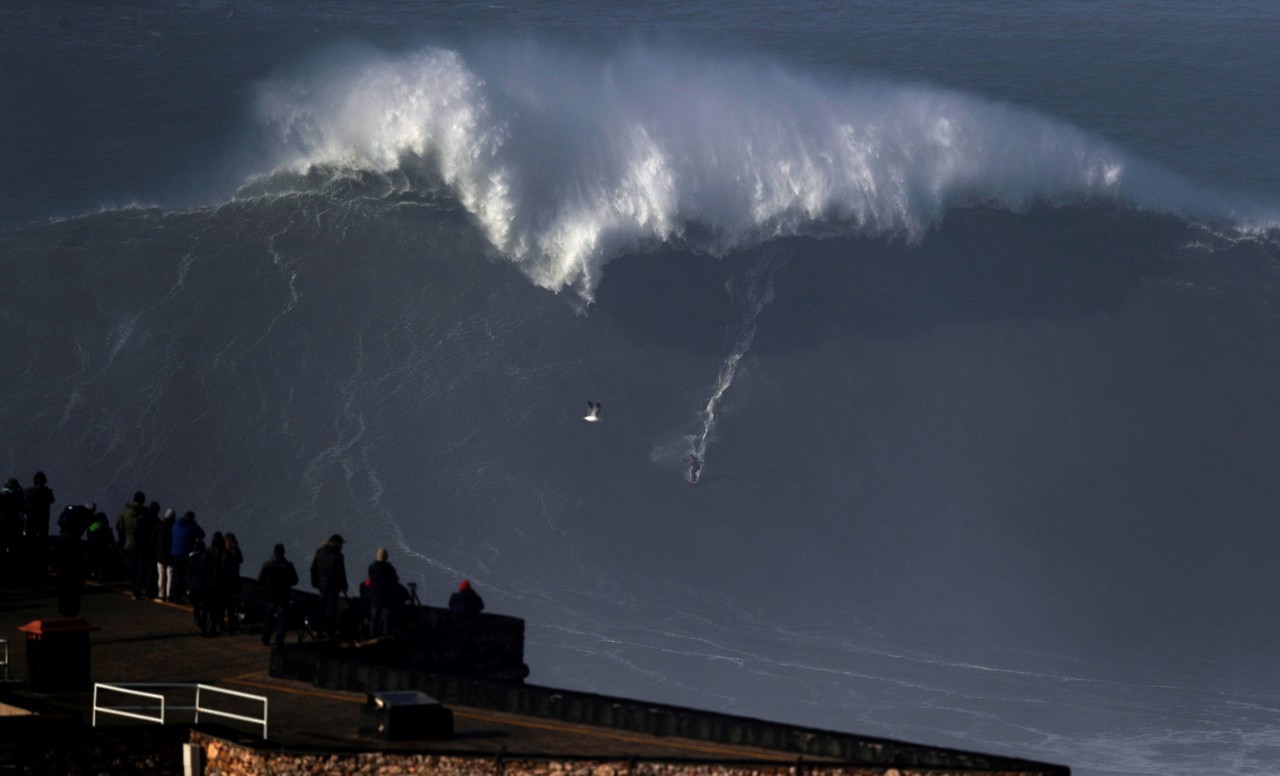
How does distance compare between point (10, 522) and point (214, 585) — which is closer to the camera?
point (214, 585)

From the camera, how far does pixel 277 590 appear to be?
71.1 ft

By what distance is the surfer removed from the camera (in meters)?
37.6

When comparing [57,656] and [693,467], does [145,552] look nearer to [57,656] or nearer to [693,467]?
[57,656]

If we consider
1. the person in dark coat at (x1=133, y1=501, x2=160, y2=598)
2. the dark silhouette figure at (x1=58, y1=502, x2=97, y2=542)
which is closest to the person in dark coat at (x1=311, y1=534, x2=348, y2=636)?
the person in dark coat at (x1=133, y1=501, x2=160, y2=598)

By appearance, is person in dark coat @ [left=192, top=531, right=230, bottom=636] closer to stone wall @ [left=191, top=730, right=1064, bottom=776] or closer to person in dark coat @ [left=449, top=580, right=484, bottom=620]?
person in dark coat @ [left=449, top=580, right=484, bottom=620]

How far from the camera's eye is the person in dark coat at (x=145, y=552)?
79.2 feet

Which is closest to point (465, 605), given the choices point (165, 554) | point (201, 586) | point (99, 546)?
point (201, 586)

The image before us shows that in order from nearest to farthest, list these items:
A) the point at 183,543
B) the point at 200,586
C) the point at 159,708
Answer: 1. the point at 159,708
2. the point at 200,586
3. the point at 183,543

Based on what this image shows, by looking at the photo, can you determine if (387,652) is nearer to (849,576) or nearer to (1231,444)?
(849,576)

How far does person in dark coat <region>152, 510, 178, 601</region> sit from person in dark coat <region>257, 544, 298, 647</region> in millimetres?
2161

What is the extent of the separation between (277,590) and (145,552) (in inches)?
131

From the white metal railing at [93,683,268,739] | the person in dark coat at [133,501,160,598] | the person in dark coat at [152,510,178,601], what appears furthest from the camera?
the person in dark coat at [133,501,160,598]

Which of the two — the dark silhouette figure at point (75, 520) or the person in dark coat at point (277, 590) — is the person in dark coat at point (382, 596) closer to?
the person in dark coat at point (277, 590)

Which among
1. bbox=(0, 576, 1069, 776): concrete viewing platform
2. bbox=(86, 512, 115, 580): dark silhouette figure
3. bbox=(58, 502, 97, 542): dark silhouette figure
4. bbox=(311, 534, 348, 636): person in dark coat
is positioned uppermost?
bbox=(58, 502, 97, 542): dark silhouette figure
